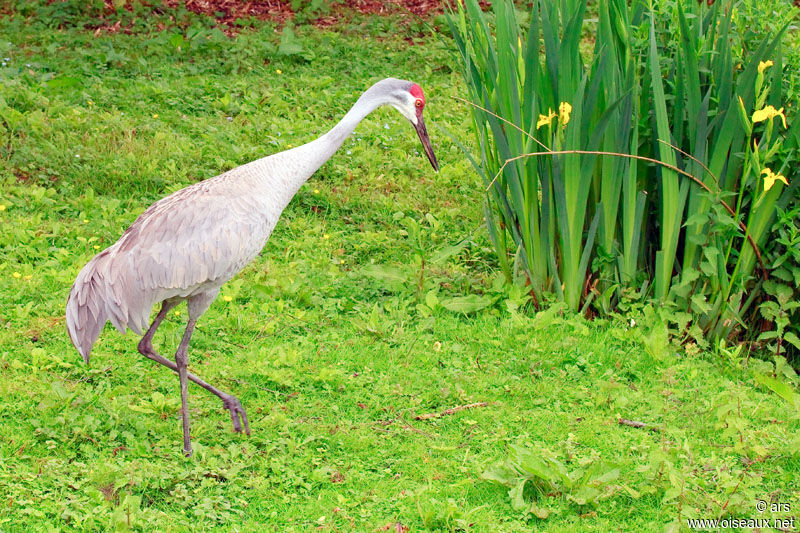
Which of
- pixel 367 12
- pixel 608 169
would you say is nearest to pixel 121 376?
pixel 608 169

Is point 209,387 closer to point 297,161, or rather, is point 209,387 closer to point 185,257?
point 185,257

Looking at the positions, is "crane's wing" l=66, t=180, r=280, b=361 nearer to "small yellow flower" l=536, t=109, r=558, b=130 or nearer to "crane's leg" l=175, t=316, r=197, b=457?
"crane's leg" l=175, t=316, r=197, b=457

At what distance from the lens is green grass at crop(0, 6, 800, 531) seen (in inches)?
143

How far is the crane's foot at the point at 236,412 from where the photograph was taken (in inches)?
163

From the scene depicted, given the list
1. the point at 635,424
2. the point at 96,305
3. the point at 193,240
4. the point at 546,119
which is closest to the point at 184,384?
the point at 96,305

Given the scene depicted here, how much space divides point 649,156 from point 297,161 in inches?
78.0

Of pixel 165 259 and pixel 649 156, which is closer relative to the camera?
pixel 165 259

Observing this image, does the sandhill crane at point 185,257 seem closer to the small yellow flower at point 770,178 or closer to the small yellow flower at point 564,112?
the small yellow flower at point 564,112

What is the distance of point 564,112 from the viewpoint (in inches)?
182

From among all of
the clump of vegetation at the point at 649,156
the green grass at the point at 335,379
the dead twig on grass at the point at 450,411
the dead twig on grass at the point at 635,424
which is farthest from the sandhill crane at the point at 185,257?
the dead twig on grass at the point at 635,424

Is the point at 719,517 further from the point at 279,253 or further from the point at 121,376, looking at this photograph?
the point at 279,253

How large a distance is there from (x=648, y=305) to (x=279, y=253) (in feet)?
8.11

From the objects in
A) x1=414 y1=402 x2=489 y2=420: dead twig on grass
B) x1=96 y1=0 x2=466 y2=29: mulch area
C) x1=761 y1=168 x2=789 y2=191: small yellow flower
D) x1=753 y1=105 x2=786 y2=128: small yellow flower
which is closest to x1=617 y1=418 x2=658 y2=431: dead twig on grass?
x1=414 y1=402 x2=489 y2=420: dead twig on grass

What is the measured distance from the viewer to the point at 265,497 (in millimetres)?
3725
